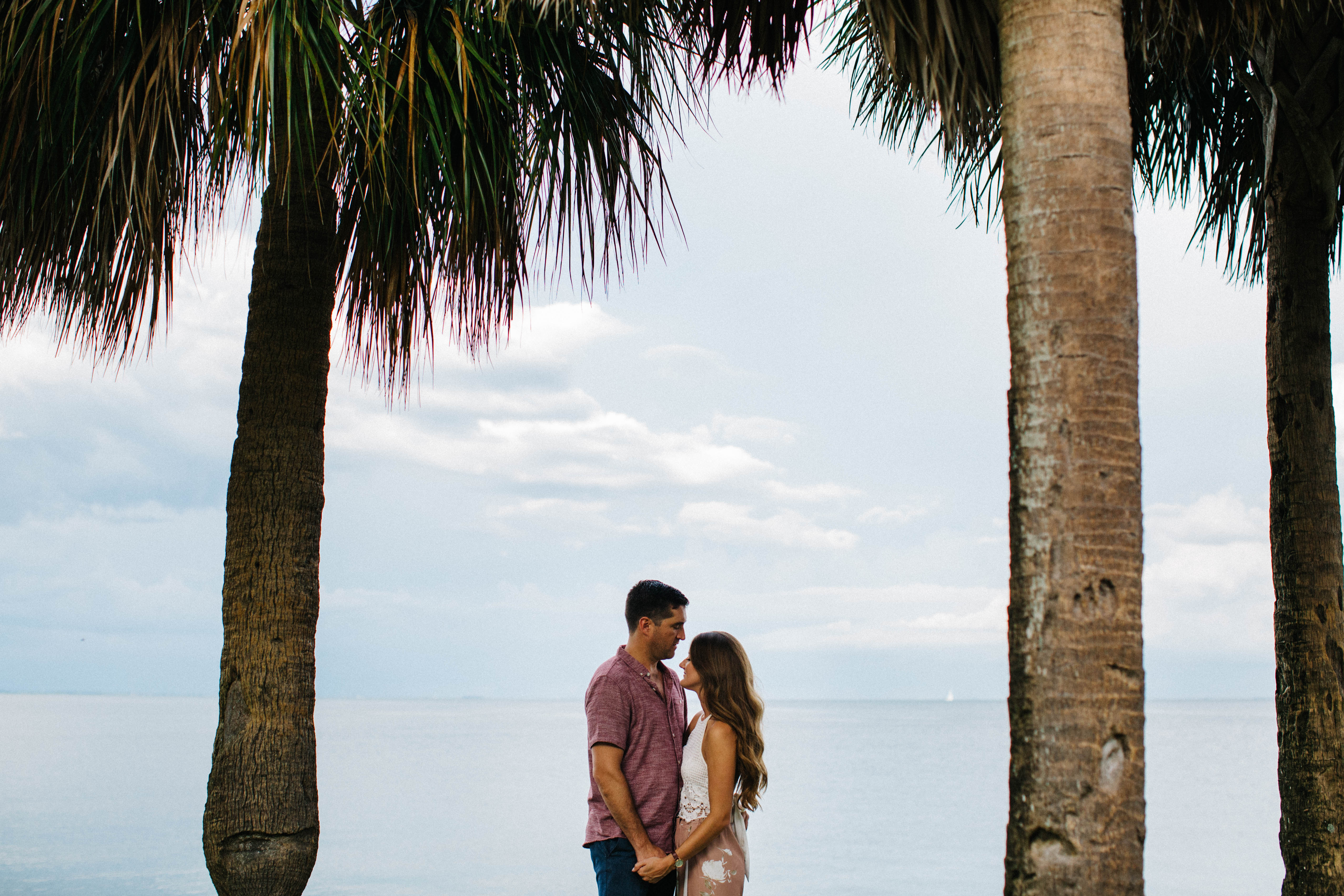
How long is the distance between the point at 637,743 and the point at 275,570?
128 centimetres

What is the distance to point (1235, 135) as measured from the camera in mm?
4758

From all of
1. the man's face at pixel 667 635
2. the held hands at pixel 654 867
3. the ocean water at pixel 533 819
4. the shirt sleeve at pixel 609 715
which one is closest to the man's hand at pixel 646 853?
the held hands at pixel 654 867

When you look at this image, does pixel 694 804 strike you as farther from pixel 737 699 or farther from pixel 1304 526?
pixel 1304 526

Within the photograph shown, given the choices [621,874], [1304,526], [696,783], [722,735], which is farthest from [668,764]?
[1304,526]

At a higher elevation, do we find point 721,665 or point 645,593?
point 645,593

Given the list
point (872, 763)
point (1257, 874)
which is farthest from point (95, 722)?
point (1257, 874)

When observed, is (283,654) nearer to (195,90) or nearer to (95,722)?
(195,90)

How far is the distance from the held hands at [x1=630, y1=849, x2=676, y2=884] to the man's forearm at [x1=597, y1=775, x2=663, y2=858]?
1cm

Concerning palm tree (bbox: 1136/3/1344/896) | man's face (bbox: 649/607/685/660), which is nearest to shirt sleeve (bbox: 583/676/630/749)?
man's face (bbox: 649/607/685/660)

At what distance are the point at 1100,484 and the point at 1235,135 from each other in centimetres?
365

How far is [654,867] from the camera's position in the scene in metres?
2.86

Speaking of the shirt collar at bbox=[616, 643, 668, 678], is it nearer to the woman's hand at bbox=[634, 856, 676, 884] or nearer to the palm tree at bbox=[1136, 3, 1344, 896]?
the woman's hand at bbox=[634, 856, 676, 884]

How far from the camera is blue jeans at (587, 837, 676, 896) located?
9.57ft

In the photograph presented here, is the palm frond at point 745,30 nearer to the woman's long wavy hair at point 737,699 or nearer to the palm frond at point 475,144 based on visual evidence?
the palm frond at point 475,144
